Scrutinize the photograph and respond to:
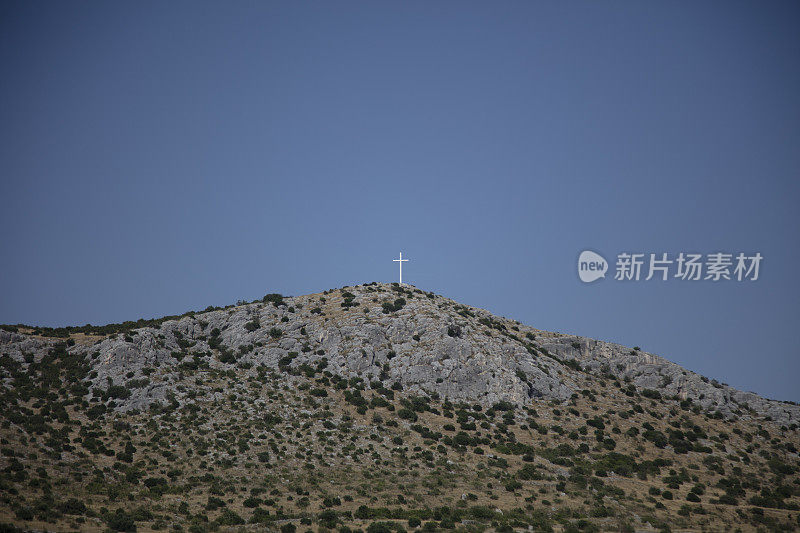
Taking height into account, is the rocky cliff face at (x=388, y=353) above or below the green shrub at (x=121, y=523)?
above

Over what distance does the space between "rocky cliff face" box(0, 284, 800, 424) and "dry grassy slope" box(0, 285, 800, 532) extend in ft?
Result: 1.20

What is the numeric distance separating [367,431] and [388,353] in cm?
1985

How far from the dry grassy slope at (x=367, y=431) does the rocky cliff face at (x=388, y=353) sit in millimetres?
366

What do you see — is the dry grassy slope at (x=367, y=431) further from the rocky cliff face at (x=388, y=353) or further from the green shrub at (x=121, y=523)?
the rocky cliff face at (x=388, y=353)

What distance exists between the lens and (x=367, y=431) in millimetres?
76812

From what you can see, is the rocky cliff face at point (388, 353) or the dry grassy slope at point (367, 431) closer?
the dry grassy slope at point (367, 431)

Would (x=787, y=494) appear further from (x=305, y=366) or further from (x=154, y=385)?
(x=154, y=385)

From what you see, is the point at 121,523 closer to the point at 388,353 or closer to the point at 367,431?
the point at 367,431

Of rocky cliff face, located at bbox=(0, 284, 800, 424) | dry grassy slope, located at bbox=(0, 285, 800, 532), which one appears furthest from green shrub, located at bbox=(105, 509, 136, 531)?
rocky cliff face, located at bbox=(0, 284, 800, 424)

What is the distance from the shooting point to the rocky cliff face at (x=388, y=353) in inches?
3351

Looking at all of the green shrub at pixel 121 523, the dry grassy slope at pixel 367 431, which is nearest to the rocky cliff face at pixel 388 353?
the dry grassy slope at pixel 367 431

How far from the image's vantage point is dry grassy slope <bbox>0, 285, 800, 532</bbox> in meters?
55.3

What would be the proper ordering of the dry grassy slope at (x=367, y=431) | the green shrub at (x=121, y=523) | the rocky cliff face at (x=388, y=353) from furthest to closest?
the rocky cliff face at (x=388, y=353) < the dry grassy slope at (x=367, y=431) < the green shrub at (x=121, y=523)

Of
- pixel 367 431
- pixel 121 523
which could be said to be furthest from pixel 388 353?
pixel 121 523
